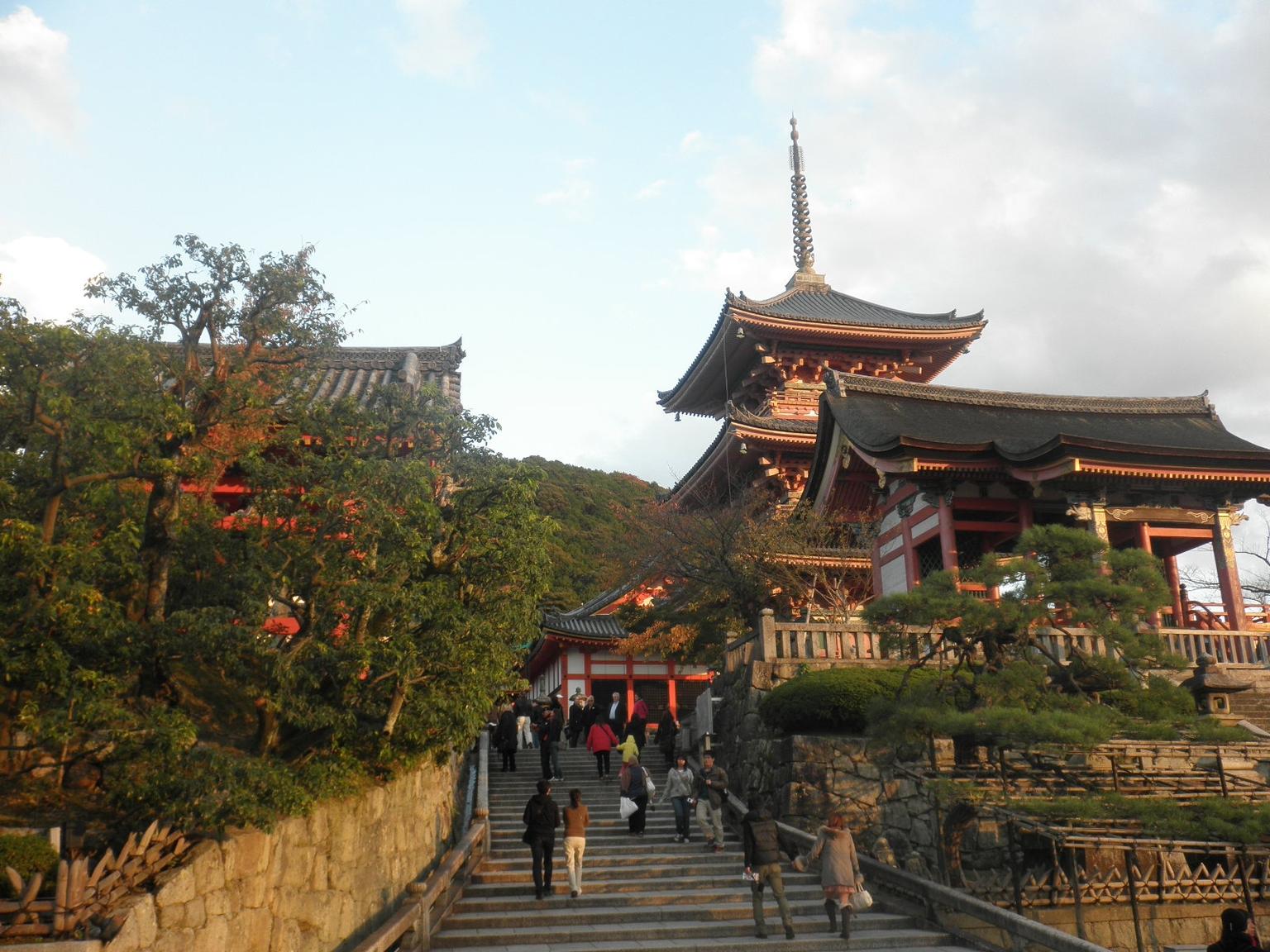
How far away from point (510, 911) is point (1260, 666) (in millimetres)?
13014

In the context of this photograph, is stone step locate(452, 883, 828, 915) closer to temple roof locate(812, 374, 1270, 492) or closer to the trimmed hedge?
the trimmed hedge

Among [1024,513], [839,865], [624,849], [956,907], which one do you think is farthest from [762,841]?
[1024,513]

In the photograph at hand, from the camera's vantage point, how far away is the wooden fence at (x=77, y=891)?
7.02m

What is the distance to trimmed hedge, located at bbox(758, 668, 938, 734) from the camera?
15430 mm

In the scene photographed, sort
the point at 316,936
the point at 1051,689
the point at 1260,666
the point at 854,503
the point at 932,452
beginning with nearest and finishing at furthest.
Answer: the point at 316,936
the point at 1051,689
the point at 1260,666
the point at 932,452
the point at 854,503

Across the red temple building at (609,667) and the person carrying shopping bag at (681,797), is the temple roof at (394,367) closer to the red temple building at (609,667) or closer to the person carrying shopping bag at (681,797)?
the red temple building at (609,667)

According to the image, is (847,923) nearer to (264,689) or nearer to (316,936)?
(316,936)

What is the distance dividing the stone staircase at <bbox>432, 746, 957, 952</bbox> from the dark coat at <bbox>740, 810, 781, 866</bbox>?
0.84 meters

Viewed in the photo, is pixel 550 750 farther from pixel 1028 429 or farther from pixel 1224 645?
pixel 1028 429

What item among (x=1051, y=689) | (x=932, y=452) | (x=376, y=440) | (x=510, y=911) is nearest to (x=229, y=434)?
(x=376, y=440)

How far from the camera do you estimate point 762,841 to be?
36.7ft

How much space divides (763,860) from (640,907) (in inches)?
84.4

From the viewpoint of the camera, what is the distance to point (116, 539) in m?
9.41

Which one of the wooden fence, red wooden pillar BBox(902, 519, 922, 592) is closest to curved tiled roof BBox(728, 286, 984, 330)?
red wooden pillar BBox(902, 519, 922, 592)
